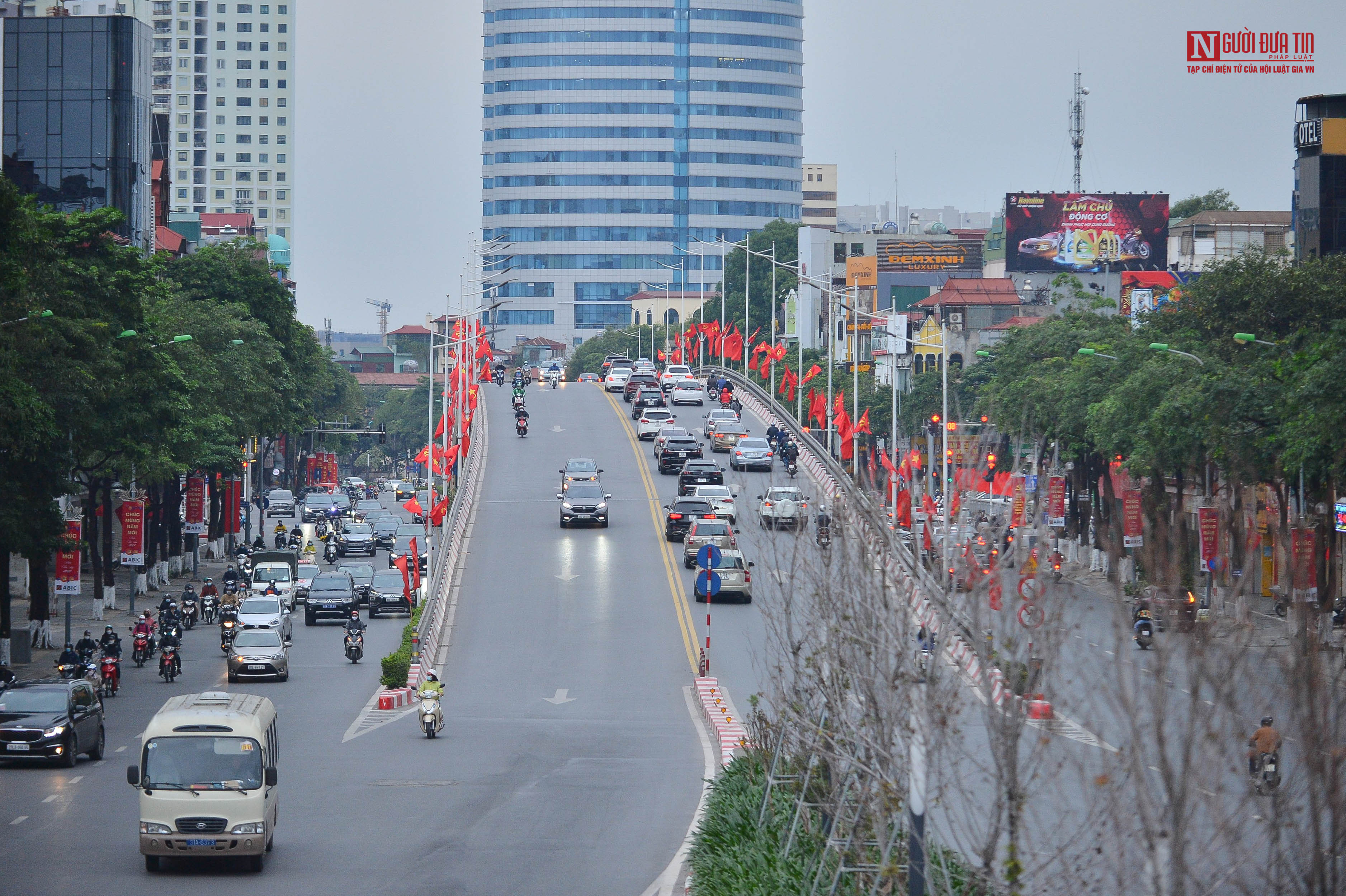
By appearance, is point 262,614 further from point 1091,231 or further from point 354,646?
point 1091,231

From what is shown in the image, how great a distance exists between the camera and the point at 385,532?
8262 centimetres

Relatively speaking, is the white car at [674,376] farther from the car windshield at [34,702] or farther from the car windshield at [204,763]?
the car windshield at [204,763]

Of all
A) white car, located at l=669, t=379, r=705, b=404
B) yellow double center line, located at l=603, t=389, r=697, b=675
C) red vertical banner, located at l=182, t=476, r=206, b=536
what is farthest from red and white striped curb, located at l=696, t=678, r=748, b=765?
white car, located at l=669, t=379, r=705, b=404

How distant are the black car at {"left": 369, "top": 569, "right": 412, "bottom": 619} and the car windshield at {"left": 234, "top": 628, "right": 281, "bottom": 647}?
14817mm

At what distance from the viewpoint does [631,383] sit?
331ft

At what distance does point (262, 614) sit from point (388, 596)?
9312 millimetres

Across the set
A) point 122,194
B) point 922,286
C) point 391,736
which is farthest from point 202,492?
point 922,286

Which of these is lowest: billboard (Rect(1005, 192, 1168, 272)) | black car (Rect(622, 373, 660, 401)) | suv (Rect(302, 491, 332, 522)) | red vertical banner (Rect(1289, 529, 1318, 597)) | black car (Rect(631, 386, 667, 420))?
suv (Rect(302, 491, 332, 522))

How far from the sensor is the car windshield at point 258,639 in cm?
3975

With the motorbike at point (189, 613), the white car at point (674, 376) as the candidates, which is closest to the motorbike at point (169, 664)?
the motorbike at point (189, 613)

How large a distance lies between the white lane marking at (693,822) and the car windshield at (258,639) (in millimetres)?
11043

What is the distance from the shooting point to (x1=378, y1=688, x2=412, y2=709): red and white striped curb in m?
35.7

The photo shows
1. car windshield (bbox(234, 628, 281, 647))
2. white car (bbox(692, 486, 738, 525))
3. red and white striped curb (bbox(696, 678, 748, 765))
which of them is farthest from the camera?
white car (bbox(692, 486, 738, 525))

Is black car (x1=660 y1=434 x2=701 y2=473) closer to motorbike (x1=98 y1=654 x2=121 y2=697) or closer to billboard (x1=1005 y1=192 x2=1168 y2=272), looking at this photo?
motorbike (x1=98 y1=654 x2=121 y2=697)
